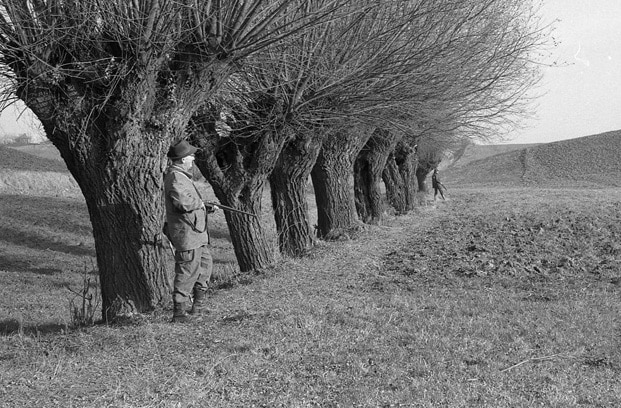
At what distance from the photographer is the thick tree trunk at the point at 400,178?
22453 millimetres

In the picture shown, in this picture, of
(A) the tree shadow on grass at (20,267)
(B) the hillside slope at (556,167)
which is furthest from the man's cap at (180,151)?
(B) the hillside slope at (556,167)

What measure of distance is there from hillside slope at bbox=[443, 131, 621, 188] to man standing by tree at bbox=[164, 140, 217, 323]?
3925 centimetres

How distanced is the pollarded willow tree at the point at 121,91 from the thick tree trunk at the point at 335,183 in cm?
743

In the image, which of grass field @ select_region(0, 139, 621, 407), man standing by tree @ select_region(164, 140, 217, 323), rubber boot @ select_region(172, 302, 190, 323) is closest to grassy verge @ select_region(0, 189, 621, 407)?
grass field @ select_region(0, 139, 621, 407)

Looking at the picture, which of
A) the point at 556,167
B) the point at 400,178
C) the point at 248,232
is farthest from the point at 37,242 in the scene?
the point at 556,167

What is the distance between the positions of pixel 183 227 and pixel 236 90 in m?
3.80

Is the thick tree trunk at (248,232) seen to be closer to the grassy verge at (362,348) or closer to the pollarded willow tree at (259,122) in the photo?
the pollarded willow tree at (259,122)

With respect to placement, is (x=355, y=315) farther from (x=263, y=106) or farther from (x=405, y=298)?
(x=263, y=106)

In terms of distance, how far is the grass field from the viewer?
4137mm

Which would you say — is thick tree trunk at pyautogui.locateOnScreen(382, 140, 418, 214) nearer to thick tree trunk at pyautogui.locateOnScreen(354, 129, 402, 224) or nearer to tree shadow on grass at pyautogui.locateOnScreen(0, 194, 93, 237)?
thick tree trunk at pyautogui.locateOnScreen(354, 129, 402, 224)

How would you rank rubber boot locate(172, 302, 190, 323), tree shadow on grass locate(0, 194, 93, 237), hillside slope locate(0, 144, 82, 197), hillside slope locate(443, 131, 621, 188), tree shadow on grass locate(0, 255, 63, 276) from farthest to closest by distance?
hillside slope locate(443, 131, 621, 188)
hillside slope locate(0, 144, 82, 197)
tree shadow on grass locate(0, 194, 93, 237)
tree shadow on grass locate(0, 255, 63, 276)
rubber boot locate(172, 302, 190, 323)

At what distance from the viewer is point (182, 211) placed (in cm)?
603

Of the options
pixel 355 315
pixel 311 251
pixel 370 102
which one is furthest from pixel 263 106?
pixel 355 315

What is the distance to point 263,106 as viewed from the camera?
10078mm
